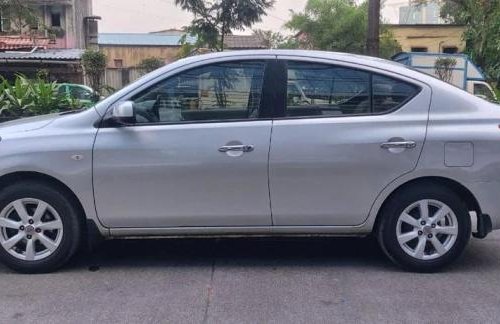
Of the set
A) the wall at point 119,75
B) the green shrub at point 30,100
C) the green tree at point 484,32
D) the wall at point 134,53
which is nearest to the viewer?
the green shrub at point 30,100

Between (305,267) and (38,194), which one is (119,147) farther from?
(305,267)

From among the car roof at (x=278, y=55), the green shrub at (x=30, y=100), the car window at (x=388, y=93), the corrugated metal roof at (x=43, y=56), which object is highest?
the corrugated metal roof at (x=43, y=56)

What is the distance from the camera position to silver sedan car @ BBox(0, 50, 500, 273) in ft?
16.1

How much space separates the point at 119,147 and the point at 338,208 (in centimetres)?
171

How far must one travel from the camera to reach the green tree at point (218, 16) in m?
18.4

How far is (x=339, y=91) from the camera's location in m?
5.10

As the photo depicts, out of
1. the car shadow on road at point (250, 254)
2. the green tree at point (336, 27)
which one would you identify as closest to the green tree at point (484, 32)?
the green tree at point (336, 27)

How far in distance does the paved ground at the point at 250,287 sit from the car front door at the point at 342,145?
50 centimetres

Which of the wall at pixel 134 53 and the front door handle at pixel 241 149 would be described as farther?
the wall at pixel 134 53

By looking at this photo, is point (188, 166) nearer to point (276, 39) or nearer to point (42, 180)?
point (42, 180)

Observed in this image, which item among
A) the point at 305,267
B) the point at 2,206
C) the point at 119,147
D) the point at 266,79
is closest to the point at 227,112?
the point at 266,79

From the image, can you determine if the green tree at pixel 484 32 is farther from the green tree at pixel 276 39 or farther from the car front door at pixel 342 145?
the car front door at pixel 342 145

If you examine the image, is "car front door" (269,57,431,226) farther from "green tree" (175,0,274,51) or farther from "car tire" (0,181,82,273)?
"green tree" (175,0,274,51)

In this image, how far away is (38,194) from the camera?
4.93 meters
